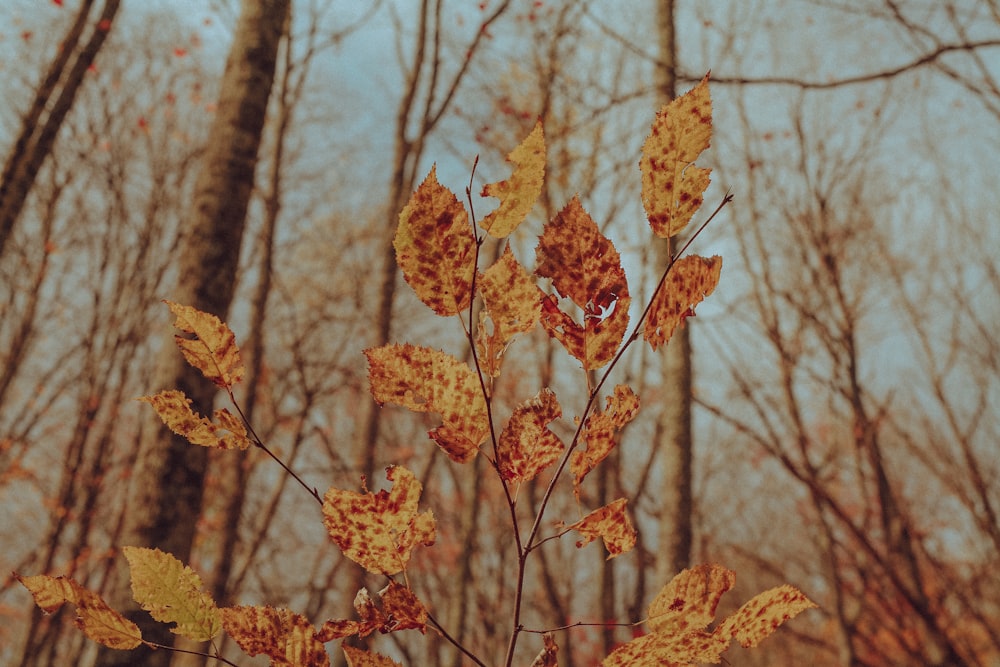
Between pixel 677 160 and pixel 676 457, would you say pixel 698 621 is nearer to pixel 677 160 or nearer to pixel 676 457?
pixel 677 160

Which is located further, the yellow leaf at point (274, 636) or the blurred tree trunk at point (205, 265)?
the blurred tree trunk at point (205, 265)

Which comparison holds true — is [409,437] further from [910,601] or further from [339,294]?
[910,601]

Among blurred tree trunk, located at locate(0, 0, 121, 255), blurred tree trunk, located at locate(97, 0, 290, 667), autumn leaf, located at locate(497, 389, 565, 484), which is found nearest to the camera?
autumn leaf, located at locate(497, 389, 565, 484)

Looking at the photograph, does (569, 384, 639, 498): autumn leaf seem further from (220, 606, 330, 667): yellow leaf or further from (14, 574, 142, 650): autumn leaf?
(14, 574, 142, 650): autumn leaf

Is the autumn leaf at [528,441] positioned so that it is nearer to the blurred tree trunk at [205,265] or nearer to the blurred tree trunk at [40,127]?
the blurred tree trunk at [205,265]

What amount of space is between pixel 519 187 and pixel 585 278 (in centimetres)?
11

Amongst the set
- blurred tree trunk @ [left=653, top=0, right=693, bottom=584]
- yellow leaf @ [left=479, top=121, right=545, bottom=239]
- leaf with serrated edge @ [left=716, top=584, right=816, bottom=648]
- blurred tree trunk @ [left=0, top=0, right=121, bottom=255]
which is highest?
blurred tree trunk @ [left=0, top=0, right=121, bottom=255]

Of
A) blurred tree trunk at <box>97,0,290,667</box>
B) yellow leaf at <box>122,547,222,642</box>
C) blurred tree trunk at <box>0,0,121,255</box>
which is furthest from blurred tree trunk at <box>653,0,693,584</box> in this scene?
blurred tree trunk at <box>0,0,121,255</box>

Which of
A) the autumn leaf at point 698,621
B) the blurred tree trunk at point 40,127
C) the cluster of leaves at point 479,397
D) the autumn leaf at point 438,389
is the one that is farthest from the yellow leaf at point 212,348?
the blurred tree trunk at point 40,127

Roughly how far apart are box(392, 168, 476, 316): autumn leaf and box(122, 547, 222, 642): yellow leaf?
341 millimetres

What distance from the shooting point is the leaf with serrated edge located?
551 mm

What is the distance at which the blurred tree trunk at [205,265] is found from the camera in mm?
1575

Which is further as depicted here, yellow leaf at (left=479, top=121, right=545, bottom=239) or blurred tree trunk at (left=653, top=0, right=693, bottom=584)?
blurred tree trunk at (left=653, top=0, right=693, bottom=584)

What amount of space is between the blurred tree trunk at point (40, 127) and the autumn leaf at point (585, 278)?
264cm
